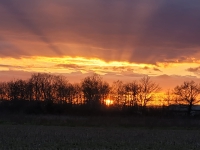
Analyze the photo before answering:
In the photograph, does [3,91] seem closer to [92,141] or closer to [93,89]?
[93,89]

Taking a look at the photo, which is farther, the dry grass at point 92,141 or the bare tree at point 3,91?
the bare tree at point 3,91

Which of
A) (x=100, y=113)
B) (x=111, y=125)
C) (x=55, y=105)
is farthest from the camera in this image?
(x=55, y=105)

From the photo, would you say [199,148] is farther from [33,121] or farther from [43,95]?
[43,95]

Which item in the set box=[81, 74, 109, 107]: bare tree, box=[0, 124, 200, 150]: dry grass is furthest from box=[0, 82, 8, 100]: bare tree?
box=[0, 124, 200, 150]: dry grass

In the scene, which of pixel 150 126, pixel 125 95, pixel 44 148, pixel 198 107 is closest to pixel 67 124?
pixel 150 126

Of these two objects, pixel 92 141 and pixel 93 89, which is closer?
pixel 92 141

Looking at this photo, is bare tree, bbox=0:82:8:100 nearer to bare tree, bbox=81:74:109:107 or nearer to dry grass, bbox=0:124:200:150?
bare tree, bbox=81:74:109:107

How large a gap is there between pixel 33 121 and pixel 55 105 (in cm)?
2600

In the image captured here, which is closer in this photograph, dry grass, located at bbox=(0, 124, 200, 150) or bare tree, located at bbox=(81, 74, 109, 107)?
dry grass, located at bbox=(0, 124, 200, 150)

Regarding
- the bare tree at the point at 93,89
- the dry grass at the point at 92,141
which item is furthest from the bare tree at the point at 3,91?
the dry grass at the point at 92,141

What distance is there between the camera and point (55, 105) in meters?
76.7

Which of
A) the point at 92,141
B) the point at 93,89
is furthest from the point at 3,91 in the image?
the point at 92,141

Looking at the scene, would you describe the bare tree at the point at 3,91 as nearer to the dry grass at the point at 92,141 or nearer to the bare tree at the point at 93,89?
the bare tree at the point at 93,89

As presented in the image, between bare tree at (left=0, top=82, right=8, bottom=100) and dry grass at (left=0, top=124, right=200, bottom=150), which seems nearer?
dry grass at (left=0, top=124, right=200, bottom=150)
